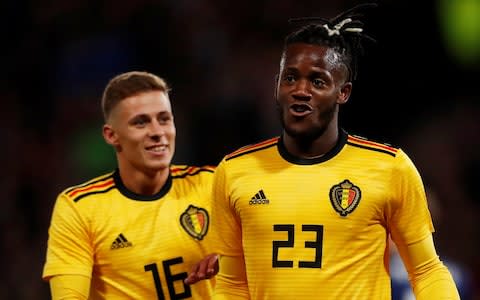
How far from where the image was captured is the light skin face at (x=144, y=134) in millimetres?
5648

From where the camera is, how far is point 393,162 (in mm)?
4586

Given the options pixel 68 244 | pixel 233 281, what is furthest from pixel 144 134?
pixel 233 281

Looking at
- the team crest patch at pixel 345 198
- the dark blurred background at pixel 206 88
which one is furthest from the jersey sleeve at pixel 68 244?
the dark blurred background at pixel 206 88

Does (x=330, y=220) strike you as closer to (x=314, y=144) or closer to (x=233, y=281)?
(x=314, y=144)

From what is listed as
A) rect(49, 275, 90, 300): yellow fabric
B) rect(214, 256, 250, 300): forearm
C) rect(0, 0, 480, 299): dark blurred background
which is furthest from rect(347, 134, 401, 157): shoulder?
rect(0, 0, 480, 299): dark blurred background

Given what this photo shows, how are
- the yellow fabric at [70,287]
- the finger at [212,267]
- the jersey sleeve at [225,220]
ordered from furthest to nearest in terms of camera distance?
the yellow fabric at [70,287]
the finger at [212,267]
the jersey sleeve at [225,220]

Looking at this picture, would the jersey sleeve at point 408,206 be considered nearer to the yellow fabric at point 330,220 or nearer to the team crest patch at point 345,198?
the yellow fabric at point 330,220

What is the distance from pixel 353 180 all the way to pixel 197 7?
6.17 m

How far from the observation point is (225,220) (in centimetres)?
475

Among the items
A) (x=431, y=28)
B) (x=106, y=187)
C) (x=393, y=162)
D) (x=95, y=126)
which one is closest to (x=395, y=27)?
(x=431, y=28)

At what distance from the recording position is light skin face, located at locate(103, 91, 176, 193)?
5648 mm

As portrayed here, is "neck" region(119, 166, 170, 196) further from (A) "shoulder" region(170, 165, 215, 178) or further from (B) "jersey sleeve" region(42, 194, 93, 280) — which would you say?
(B) "jersey sleeve" region(42, 194, 93, 280)

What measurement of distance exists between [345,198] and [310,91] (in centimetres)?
44

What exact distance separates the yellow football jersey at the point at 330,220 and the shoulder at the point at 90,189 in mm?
→ 1179
